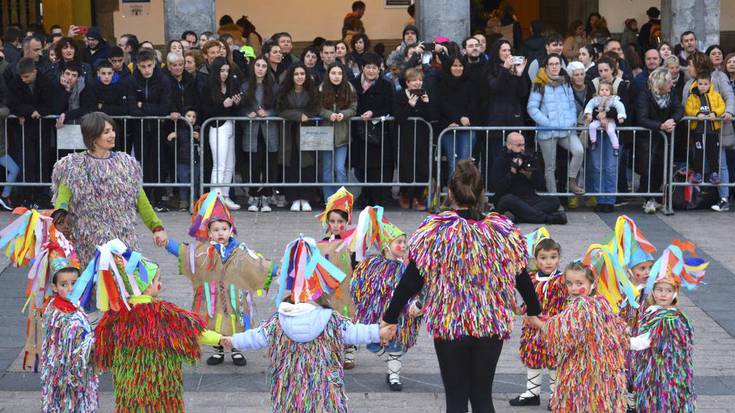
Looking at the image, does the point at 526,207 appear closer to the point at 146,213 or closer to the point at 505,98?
the point at 505,98

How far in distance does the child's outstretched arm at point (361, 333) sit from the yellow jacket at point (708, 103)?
816cm

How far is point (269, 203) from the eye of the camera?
14.6 m

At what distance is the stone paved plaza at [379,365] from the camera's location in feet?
27.0

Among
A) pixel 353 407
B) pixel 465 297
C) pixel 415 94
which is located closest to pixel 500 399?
pixel 353 407

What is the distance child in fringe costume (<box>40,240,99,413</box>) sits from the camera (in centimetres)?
744

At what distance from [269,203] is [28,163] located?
262 centimetres

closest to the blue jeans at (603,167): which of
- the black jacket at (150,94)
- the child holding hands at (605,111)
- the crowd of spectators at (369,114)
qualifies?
the crowd of spectators at (369,114)

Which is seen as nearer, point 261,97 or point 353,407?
point 353,407

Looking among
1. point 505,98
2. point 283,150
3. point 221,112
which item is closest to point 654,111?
point 505,98

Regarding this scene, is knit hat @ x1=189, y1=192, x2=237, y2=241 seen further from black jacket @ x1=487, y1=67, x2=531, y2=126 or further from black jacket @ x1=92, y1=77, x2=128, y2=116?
black jacket @ x1=487, y1=67, x2=531, y2=126

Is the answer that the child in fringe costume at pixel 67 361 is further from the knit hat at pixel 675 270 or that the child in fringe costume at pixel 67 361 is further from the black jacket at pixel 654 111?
the black jacket at pixel 654 111

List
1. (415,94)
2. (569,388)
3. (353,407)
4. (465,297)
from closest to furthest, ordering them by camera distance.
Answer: (465,297), (569,388), (353,407), (415,94)

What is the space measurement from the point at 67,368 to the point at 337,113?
6.86 metres

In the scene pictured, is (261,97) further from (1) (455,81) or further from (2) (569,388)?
(2) (569,388)
